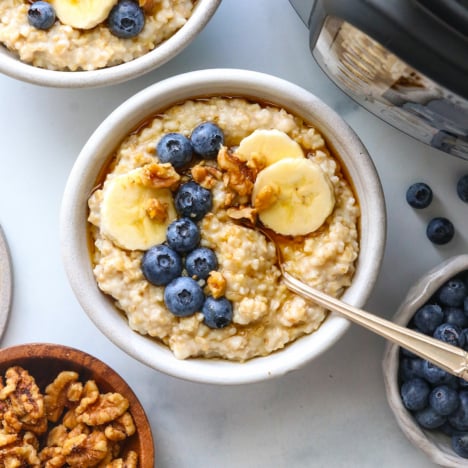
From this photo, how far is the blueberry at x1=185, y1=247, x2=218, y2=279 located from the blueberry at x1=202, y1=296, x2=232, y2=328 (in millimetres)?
59

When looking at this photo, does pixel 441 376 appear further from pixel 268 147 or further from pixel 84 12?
pixel 84 12

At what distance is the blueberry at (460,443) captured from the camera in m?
1.90

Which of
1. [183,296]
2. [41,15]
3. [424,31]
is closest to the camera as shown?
[424,31]

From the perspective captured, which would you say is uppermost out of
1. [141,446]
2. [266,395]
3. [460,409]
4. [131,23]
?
[131,23]

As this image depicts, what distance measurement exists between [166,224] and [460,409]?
800 mm

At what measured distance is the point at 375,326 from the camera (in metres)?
1.75

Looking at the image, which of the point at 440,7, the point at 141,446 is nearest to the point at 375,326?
the point at 141,446

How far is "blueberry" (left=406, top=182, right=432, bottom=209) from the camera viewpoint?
6.54 ft

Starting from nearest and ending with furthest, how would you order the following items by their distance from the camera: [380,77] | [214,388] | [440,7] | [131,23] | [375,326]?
[440,7] → [380,77] → [375,326] → [131,23] → [214,388]

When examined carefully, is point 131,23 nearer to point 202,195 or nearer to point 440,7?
point 202,195

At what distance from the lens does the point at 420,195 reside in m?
2.00

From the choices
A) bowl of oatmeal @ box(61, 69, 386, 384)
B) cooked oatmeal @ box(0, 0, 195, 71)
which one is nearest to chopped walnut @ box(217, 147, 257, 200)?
bowl of oatmeal @ box(61, 69, 386, 384)

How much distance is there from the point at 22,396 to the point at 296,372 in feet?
2.20

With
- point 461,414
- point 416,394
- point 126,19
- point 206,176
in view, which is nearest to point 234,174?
point 206,176
